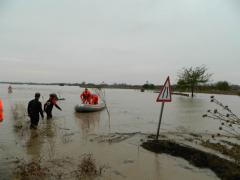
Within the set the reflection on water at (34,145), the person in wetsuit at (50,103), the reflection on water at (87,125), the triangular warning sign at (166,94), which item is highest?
the triangular warning sign at (166,94)

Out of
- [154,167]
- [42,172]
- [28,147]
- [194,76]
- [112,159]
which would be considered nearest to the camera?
[42,172]

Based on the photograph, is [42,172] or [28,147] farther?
[28,147]

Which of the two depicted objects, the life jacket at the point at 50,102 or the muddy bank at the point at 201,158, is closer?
the muddy bank at the point at 201,158

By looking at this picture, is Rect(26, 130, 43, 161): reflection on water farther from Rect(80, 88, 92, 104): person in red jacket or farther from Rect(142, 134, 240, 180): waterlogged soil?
Rect(80, 88, 92, 104): person in red jacket

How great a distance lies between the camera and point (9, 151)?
5.76 meters

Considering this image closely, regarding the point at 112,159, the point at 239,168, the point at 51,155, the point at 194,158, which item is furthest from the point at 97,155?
the point at 239,168

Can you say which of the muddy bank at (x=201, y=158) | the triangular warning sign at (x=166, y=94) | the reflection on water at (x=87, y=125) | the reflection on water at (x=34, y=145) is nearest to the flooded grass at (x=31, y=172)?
the reflection on water at (x=34, y=145)

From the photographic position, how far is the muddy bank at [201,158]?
4512mm

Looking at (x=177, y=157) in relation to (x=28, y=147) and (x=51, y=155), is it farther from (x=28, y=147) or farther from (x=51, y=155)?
(x=28, y=147)

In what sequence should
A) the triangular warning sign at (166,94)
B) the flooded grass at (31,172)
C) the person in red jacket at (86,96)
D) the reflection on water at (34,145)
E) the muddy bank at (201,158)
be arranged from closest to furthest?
the flooded grass at (31,172)
the muddy bank at (201,158)
the reflection on water at (34,145)
the triangular warning sign at (166,94)
the person in red jacket at (86,96)

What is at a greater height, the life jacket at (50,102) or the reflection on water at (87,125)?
the life jacket at (50,102)

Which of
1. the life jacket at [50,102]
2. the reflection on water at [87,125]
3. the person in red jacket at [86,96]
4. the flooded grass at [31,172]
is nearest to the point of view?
the flooded grass at [31,172]

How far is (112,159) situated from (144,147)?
4.57 feet

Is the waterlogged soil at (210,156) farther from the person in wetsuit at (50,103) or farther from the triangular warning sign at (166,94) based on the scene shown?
the person in wetsuit at (50,103)
